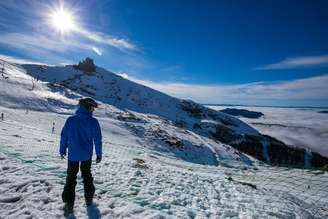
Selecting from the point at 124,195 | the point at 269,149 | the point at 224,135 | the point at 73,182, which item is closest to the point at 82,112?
the point at 73,182

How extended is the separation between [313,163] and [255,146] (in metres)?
17.5

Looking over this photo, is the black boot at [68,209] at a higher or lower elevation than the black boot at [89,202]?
lower

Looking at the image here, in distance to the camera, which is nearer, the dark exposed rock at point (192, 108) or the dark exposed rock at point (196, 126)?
the dark exposed rock at point (196, 126)

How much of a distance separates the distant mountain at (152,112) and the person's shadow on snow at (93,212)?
34.0 metres

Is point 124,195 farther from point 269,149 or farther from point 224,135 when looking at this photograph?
point 269,149

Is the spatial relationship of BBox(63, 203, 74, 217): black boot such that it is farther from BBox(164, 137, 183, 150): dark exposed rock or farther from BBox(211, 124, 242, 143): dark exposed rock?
BBox(211, 124, 242, 143): dark exposed rock

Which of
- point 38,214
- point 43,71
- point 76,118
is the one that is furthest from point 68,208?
point 43,71

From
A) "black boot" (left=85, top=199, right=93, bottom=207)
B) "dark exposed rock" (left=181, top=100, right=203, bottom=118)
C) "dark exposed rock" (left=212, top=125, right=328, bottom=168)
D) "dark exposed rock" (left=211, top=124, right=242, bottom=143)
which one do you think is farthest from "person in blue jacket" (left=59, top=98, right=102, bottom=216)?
"dark exposed rock" (left=181, top=100, right=203, bottom=118)

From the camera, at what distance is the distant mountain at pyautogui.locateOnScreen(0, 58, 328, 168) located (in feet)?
158

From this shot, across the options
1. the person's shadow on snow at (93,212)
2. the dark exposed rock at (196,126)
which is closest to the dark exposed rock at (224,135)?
the dark exposed rock at (196,126)

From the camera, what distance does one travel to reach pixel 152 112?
9050 centimetres

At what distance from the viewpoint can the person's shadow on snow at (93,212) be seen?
643 centimetres

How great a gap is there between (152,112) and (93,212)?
83877 millimetres

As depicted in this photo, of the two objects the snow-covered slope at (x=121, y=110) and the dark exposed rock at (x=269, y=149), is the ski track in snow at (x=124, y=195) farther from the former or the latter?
the dark exposed rock at (x=269, y=149)
